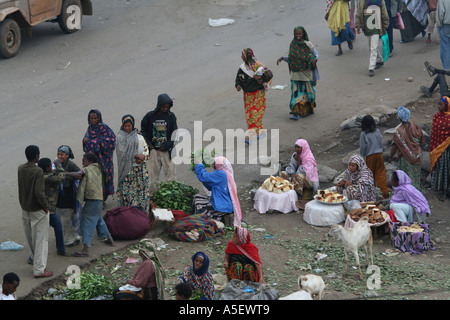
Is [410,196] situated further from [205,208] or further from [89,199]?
[89,199]

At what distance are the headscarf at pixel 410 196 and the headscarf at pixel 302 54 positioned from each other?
13.2ft

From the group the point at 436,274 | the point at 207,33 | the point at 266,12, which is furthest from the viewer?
the point at 266,12

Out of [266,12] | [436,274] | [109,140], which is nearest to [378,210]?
[436,274]

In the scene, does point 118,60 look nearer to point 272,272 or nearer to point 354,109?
point 354,109

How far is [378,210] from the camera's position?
9516mm

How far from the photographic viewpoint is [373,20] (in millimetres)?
14500

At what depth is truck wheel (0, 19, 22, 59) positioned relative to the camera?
14.8m

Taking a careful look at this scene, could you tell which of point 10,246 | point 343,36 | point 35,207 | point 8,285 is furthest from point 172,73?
point 8,285

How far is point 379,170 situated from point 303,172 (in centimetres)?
107

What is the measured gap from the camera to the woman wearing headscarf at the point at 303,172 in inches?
413

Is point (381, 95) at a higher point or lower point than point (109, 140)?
lower

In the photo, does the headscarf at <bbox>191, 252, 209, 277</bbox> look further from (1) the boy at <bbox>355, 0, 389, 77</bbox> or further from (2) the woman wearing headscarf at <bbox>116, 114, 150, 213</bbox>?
(1) the boy at <bbox>355, 0, 389, 77</bbox>
